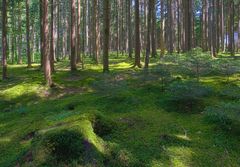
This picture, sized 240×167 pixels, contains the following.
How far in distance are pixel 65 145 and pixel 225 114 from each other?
5927 mm

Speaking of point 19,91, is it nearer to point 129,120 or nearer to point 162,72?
point 162,72

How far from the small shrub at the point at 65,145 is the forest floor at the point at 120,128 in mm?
146

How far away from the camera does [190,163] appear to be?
976cm

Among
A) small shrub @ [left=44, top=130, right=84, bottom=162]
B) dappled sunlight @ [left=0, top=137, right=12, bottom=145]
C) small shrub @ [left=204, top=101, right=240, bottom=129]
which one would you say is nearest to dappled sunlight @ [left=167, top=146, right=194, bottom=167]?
small shrub @ [left=204, top=101, right=240, bottom=129]

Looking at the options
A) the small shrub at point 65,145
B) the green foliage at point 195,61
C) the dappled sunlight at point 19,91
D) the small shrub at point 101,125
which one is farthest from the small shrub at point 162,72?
the small shrub at point 65,145

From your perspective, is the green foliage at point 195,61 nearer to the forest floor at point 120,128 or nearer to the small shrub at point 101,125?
the forest floor at point 120,128

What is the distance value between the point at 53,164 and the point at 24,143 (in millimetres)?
3418

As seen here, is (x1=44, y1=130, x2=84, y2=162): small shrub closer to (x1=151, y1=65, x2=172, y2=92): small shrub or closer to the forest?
the forest

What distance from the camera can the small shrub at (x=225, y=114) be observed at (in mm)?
11578

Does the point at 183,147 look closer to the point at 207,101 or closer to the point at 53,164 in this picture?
the point at 53,164

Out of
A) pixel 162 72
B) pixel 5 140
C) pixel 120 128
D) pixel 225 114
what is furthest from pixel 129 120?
pixel 162 72

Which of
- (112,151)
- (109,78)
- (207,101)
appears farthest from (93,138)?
(109,78)

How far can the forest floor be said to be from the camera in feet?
31.3

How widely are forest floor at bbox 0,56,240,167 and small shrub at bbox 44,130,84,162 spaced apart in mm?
146
